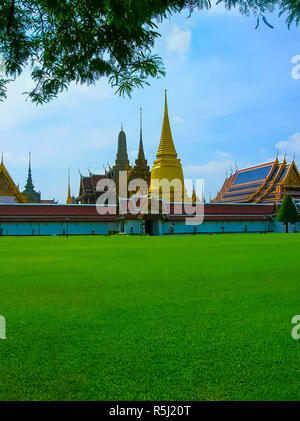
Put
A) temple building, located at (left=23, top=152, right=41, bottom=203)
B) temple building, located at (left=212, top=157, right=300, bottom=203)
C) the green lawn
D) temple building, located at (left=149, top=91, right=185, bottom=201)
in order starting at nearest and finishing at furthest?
the green lawn → temple building, located at (left=212, top=157, right=300, bottom=203) → temple building, located at (left=149, top=91, right=185, bottom=201) → temple building, located at (left=23, top=152, right=41, bottom=203)

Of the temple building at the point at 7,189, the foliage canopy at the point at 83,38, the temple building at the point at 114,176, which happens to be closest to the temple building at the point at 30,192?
the temple building at the point at 114,176

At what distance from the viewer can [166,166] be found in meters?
53.4

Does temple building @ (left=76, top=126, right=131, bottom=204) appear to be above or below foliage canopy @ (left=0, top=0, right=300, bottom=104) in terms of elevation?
above

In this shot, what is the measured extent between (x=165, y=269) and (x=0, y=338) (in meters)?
5.88

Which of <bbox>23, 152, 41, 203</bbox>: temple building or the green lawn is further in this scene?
<bbox>23, 152, 41, 203</bbox>: temple building

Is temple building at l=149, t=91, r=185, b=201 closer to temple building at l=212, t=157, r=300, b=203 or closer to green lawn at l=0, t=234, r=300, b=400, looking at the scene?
temple building at l=212, t=157, r=300, b=203

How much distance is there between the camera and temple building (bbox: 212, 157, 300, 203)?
160ft

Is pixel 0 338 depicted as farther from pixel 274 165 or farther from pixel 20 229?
pixel 274 165

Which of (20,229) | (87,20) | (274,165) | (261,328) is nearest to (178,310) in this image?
(261,328)

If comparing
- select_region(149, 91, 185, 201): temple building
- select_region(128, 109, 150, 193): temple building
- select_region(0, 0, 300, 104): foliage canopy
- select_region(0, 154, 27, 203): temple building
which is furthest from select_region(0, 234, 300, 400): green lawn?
select_region(128, 109, 150, 193): temple building

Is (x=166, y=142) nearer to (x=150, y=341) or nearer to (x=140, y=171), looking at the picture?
(x=140, y=171)

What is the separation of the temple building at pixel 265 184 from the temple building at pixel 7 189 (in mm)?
29343

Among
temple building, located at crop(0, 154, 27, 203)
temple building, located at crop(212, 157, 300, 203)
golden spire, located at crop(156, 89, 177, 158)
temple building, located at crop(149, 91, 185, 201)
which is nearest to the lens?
temple building, located at crop(0, 154, 27, 203)

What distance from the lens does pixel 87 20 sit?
3.31 m
